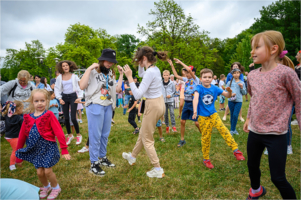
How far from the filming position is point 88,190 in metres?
3.27

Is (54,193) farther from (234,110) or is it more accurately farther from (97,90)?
(234,110)

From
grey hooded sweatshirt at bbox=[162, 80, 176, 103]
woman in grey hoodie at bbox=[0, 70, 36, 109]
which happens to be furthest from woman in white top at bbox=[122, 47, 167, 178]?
woman in grey hoodie at bbox=[0, 70, 36, 109]

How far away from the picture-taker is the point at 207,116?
4.09 m

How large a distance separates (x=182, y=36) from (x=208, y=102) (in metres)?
23.9

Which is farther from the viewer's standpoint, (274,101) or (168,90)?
(168,90)

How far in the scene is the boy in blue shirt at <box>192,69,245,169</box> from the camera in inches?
160

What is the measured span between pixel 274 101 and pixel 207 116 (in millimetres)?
1886

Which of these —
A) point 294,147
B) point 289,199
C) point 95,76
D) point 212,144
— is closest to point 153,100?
point 95,76

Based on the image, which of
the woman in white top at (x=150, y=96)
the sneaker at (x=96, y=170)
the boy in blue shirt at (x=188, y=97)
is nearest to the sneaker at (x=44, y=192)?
the sneaker at (x=96, y=170)

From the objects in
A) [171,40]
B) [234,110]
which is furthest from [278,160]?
[171,40]

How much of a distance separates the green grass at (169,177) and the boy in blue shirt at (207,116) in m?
0.42

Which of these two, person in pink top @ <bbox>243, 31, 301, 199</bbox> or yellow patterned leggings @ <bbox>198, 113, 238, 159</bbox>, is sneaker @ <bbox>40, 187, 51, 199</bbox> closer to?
yellow patterned leggings @ <bbox>198, 113, 238, 159</bbox>

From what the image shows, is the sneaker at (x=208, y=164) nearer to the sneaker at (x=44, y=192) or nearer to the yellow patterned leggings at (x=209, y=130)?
the yellow patterned leggings at (x=209, y=130)

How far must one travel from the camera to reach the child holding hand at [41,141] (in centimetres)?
304
